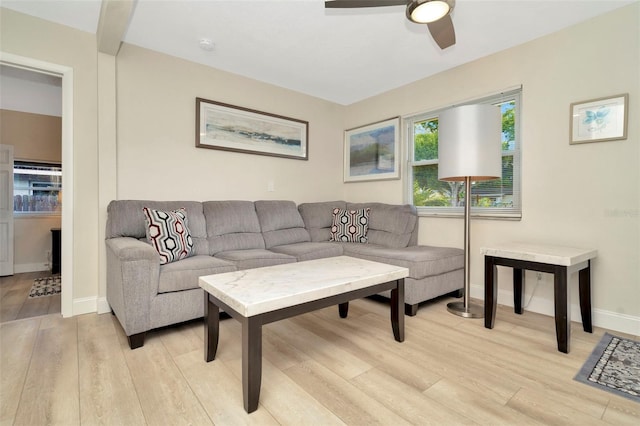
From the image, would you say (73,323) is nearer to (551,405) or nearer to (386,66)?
(551,405)

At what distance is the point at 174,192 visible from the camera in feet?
10.1

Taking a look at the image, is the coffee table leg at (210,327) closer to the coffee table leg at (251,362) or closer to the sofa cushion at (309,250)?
the coffee table leg at (251,362)

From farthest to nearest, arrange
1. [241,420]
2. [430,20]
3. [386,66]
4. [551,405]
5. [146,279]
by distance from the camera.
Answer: [386,66]
[146,279]
[430,20]
[551,405]
[241,420]

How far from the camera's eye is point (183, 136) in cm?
313

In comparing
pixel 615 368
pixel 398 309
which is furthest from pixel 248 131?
pixel 615 368

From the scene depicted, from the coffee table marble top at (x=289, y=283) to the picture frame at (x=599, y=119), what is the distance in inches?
71.5

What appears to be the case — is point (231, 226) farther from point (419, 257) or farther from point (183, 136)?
point (419, 257)

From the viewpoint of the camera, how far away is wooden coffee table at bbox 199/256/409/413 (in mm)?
1363

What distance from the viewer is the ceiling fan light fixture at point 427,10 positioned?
5.47 ft

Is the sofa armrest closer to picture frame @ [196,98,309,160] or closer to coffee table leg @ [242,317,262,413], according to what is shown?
coffee table leg @ [242,317,262,413]

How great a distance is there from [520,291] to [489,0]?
2247 millimetres

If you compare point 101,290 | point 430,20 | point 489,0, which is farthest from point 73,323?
point 489,0

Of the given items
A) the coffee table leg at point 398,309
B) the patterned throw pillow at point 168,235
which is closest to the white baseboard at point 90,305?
the patterned throw pillow at point 168,235

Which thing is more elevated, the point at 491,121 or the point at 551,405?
the point at 491,121
